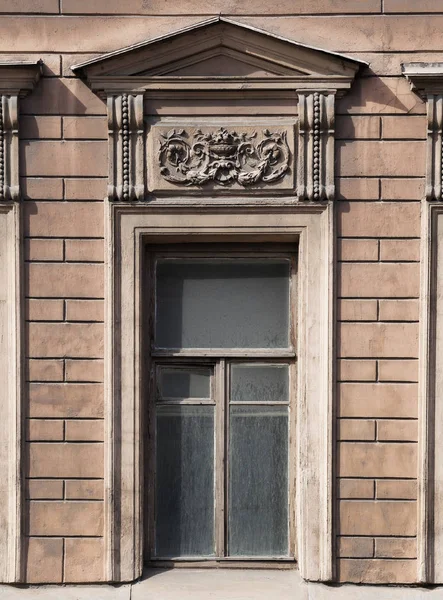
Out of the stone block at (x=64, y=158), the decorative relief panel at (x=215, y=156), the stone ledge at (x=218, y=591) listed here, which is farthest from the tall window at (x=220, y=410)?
the stone block at (x=64, y=158)

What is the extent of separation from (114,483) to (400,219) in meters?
2.63

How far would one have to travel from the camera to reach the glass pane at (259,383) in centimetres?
572

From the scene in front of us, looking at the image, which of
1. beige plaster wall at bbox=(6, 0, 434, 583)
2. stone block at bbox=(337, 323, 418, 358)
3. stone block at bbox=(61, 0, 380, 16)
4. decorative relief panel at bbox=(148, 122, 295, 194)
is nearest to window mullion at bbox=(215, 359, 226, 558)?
beige plaster wall at bbox=(6, 0, 434, 583)

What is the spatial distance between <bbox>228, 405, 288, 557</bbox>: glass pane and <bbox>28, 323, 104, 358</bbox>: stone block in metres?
1.09

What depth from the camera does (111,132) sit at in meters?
5.46

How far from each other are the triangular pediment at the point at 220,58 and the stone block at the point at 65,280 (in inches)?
50.3

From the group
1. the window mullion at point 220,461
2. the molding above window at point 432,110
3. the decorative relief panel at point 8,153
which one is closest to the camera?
the molding above window at point 432,110

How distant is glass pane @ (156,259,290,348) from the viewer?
5.71 meters

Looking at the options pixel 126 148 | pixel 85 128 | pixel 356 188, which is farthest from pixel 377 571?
pixel 85 128

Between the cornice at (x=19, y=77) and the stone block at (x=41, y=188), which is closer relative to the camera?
the cornice at (x=19, y=77)

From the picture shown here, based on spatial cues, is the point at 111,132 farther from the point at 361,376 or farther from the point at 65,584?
the point at 65,584

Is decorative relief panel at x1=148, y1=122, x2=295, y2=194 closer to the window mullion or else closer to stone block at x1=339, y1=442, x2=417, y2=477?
the window mullion

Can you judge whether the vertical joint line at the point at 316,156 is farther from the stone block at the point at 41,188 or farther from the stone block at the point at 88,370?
the stone block at the point at 88,370

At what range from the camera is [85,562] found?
5508 mm
